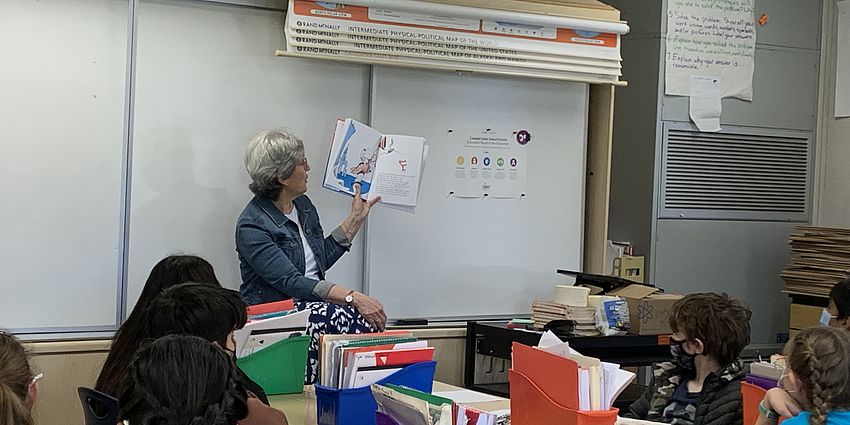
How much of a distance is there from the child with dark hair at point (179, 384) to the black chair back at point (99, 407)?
0.37m

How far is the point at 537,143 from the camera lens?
5.10 metres

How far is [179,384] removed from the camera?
196 cm

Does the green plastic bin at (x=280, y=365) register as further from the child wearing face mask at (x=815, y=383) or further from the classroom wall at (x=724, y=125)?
the classroom wall at (x=724, y=125)

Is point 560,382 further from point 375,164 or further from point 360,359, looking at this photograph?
point 375,164

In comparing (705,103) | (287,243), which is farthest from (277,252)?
(705,103)

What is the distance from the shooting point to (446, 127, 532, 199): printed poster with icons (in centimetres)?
492

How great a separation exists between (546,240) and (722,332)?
187 centimetres

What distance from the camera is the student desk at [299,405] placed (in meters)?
3.11

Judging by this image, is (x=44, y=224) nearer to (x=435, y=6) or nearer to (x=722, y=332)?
(x=435, y=6)

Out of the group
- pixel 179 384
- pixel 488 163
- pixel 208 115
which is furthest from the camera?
pixel 488 163

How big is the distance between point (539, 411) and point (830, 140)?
13.7 ft

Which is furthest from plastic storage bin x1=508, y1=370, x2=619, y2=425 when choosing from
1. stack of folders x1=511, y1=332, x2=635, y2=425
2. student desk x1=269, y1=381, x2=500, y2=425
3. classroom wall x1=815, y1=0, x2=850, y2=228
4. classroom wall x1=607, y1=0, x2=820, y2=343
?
classroom wall x1=815, y1=0, x2=850, y2=228

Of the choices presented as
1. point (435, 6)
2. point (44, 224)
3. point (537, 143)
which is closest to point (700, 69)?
point (537, 143)

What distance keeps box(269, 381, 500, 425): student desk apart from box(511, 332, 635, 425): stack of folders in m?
0.81
